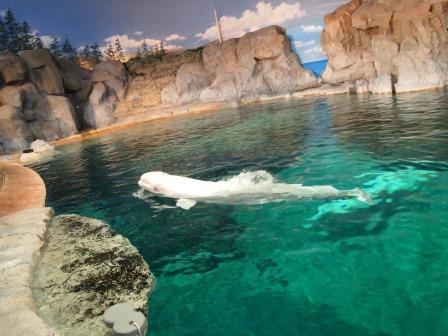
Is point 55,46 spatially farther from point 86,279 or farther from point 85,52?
point 86,279

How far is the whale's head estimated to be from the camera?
721 centimetres

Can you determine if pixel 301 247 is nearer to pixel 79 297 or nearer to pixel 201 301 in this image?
pixel 201 301

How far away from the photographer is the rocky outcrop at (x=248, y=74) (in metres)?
34.5

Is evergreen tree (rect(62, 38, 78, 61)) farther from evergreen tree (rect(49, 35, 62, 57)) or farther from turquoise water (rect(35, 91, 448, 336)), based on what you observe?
turquoise water (rect(35, 91, 448, 336))

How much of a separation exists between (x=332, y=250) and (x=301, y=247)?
0.40 m

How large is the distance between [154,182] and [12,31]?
51.6m

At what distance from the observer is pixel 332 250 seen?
14.5 feet

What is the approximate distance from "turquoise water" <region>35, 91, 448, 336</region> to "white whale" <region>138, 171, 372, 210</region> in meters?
0.14

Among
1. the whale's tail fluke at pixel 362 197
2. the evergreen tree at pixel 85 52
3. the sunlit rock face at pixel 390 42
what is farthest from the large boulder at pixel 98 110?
the whale's tail fluke at pixel 362 197

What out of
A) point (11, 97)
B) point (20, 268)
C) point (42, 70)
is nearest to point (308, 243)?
point (20, 268)

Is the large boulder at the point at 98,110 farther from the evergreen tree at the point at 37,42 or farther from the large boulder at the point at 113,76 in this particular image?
the evergreen tree at the point at 37,42

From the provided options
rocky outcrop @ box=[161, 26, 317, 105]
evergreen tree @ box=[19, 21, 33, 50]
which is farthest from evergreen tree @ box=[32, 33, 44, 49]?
rocky outcrop @ box=[161, 26, 317, 105]

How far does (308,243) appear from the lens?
4703 millimetres

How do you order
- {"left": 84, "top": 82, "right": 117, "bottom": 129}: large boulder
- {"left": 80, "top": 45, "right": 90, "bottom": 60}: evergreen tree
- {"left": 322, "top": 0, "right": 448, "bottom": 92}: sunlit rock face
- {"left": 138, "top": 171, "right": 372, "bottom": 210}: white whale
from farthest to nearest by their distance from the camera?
1. {"left": 80, "top": 45, "right": 90, "bottom": 60}: evergreen tree
2. {"left": 84, "top": 82, "right": 117, "bottom": 129}: large boulder
3. {"left": 322, "top": 0, "right": 448, "bottom": 92}: sunlit rock face
4. {"left": 138, "top": 171, "right": 372, "bottom": 210}: white whale
